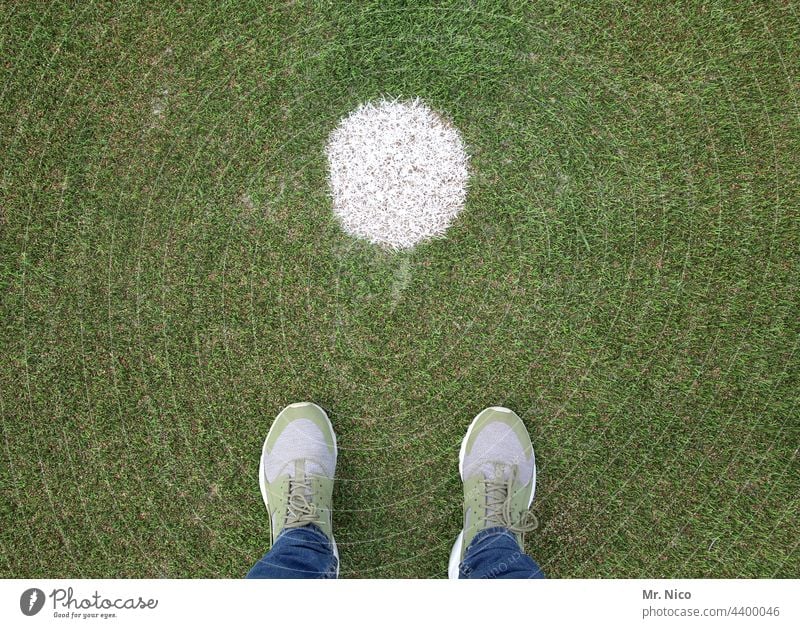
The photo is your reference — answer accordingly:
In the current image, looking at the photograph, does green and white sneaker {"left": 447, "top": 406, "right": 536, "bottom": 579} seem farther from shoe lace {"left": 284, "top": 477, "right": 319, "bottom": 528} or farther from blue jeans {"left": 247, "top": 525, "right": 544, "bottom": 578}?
shoe lace {"left": 284, "top": 477, "right": 319, "bottom": 528}

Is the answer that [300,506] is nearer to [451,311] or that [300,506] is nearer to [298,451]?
[298,451]

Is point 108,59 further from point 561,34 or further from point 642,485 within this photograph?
point 642,485

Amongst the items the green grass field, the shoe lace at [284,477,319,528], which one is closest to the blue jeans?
the shoe lace at [284,477,319,528]

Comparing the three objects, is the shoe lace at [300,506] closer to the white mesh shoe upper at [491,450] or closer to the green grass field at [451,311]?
the green grass field at [451,311]

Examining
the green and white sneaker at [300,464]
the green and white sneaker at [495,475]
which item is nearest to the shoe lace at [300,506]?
the green and white sneaker at [300,464]

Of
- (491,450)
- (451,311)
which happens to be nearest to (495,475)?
(491,450)
